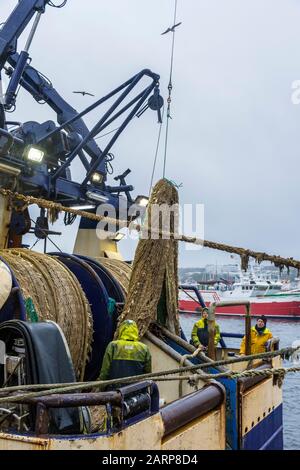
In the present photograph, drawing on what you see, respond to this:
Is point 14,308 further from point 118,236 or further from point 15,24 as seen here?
point 15,24

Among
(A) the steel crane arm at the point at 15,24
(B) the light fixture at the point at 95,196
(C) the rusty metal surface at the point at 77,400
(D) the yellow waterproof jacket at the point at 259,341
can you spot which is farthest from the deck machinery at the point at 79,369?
(A) the steel crane arm at the point at 15,24

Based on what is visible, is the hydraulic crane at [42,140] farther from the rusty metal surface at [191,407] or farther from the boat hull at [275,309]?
the boat hull at [275,309]

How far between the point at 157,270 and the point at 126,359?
4.40 ft

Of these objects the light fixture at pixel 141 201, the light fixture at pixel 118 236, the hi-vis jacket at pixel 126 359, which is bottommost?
the hi-vis jacket at pixel 126 359

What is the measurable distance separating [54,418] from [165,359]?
251cm

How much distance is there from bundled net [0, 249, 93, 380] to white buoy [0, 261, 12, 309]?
510 mm

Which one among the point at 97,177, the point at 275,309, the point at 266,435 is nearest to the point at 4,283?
the point at 266,435

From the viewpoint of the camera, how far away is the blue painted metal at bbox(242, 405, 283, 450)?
219 inches

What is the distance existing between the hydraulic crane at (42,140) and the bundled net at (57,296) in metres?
4.47

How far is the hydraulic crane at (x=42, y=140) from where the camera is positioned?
1120cm

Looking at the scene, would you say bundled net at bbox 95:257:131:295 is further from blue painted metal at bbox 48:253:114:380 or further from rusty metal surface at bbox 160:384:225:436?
rusty metal surface at bbox 160:384:225:436

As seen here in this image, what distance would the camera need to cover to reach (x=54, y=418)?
369 cm

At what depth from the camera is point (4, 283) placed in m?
5.14
